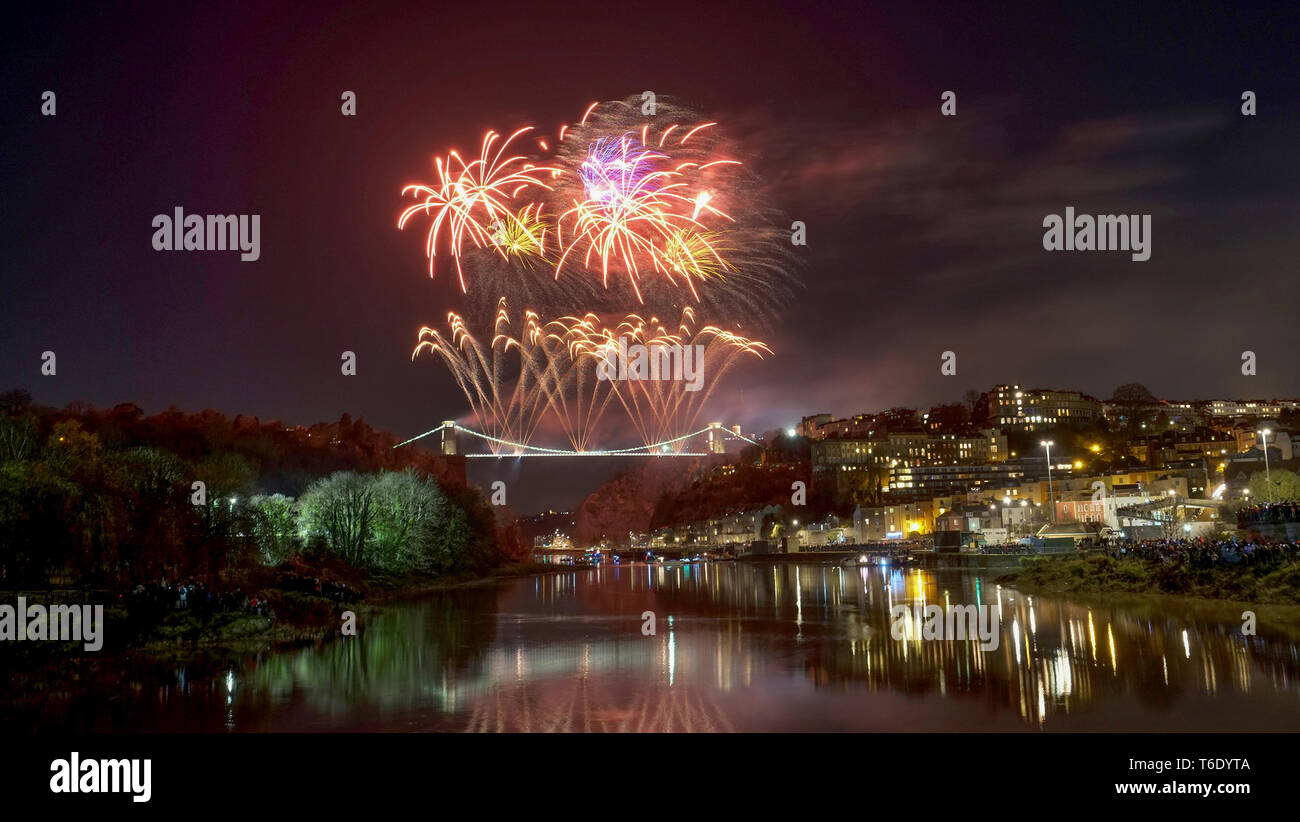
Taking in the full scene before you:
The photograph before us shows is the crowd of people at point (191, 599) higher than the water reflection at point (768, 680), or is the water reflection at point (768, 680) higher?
the crowd of people at point (191, 599)

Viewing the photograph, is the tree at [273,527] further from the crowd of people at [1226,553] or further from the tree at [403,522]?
the crowd of people at [1226,553]

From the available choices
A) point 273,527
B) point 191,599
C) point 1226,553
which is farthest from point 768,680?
point 273,527

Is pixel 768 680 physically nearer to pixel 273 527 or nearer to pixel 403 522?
pixel 273 527

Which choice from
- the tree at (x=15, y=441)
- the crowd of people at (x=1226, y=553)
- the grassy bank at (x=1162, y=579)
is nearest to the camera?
the grassy bank at (x=1162, y=579)

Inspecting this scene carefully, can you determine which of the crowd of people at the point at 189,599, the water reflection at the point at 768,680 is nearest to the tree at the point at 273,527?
the crowd of people at the point at 189,599
